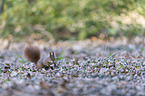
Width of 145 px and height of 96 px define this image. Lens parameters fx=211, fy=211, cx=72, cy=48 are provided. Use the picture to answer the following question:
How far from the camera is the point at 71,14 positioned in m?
5.92

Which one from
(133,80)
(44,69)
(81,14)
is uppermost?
(81,14)

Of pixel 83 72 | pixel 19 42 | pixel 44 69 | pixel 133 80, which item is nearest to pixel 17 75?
pixel 44 69

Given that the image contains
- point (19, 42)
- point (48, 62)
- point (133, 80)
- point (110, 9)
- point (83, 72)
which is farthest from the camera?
point (19, 42)

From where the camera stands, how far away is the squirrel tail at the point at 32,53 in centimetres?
250

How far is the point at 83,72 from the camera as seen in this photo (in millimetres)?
2371

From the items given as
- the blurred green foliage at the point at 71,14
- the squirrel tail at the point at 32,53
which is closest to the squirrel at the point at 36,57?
the squirrel tail at the point at 32,53

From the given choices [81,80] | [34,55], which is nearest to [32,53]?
[34,55]

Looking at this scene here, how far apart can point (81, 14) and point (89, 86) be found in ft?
13.6

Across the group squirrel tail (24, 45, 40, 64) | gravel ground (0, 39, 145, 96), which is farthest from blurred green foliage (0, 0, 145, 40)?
squirrel tail (24, 45, 40, 64)

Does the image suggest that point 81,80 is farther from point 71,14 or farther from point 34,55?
point 71,14

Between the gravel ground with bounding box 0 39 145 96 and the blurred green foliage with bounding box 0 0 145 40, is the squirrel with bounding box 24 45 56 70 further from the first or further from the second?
the blurred green foliage with bounding box 0 0 145 40

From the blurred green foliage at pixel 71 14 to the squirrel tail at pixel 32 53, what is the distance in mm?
2931

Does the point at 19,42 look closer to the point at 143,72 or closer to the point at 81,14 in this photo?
the point at 81,14

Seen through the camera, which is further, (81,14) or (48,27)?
(48,27)
